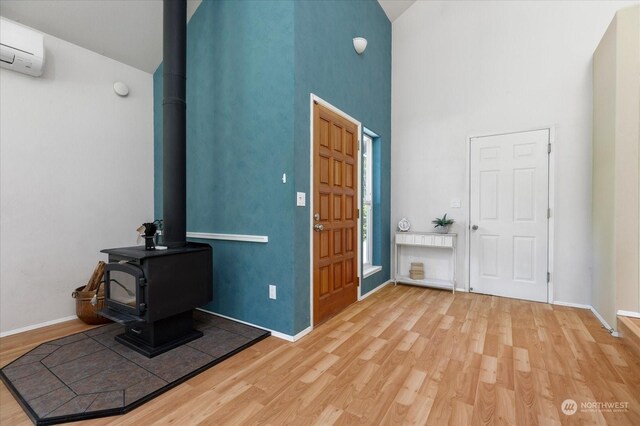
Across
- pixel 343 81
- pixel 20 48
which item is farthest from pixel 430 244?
pixel 20 48

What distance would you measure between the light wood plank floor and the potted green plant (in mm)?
1324

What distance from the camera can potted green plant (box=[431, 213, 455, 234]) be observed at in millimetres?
3947

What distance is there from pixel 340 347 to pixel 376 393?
622 mm

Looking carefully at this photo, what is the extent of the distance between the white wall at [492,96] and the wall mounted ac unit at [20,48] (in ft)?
13.4

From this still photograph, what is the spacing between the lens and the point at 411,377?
1.96 m

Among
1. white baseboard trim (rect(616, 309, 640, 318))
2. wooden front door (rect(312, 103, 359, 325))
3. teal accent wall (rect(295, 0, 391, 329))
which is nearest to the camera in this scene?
white baseboard trim (rect(616, 309, 640, 318))

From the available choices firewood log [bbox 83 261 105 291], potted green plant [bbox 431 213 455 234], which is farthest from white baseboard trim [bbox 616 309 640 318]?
firewood log [bbox 83 261 105 291]

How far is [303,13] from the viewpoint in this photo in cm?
262

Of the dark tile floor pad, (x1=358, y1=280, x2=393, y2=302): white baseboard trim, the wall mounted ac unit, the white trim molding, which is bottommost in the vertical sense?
the dark tile floor pad

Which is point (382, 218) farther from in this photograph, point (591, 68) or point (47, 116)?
point (47, 116)

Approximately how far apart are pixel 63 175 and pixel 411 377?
3.67m

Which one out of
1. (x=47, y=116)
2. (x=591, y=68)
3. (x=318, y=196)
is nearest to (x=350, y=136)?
(x=318, y=196)

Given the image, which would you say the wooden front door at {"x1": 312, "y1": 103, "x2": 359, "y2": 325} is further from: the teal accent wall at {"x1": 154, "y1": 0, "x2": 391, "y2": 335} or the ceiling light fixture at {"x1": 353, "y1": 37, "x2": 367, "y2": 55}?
the ceiling light fixture at {"x1": 353, "y1": 37, "x2": 367, "y2": 55}

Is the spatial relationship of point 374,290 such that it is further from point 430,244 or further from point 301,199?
point 301,199
